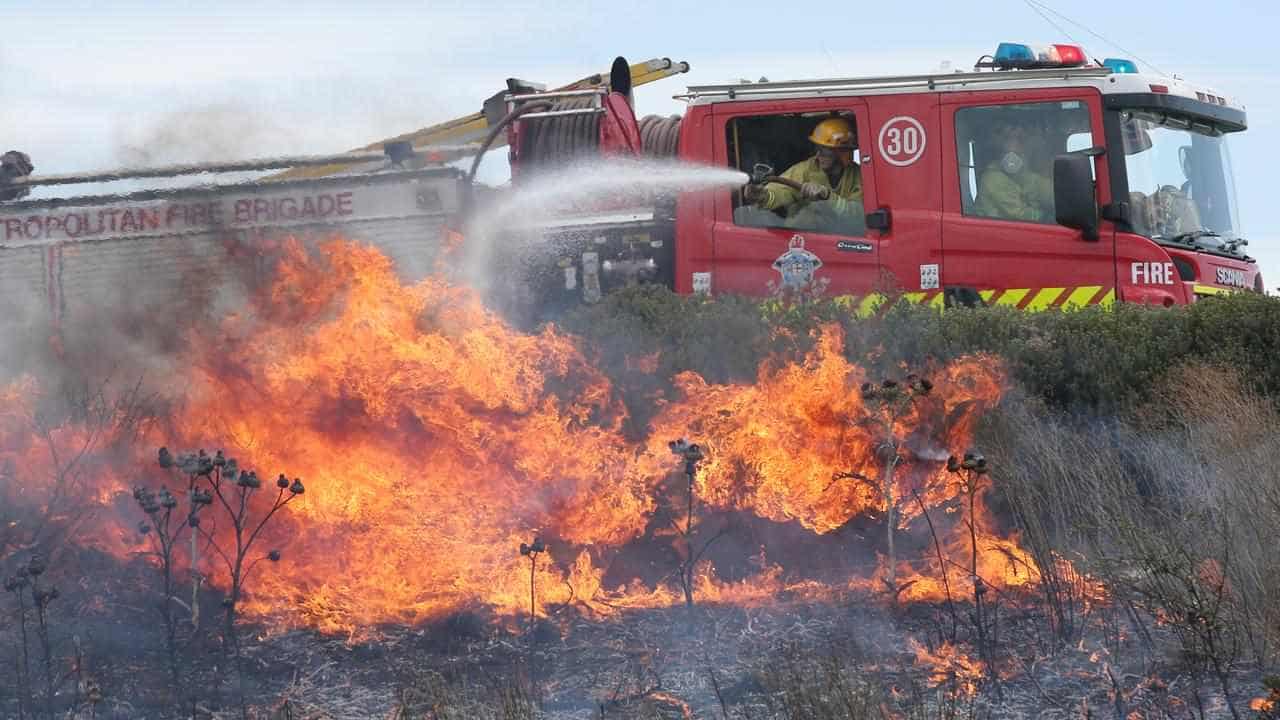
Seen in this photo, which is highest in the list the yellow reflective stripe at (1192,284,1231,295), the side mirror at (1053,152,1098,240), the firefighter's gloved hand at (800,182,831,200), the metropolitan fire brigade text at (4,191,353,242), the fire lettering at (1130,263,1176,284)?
the metropolitan fire brigade text at (4,191,353,242)

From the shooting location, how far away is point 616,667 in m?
6.99

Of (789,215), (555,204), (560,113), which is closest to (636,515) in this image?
(789,215)

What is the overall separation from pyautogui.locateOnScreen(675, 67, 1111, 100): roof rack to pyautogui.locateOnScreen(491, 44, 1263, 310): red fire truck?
0.01 metres

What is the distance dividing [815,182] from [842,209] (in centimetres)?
31

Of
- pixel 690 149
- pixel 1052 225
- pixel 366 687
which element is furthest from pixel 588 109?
pixel 366 687

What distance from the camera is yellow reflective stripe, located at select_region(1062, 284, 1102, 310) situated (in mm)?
10873

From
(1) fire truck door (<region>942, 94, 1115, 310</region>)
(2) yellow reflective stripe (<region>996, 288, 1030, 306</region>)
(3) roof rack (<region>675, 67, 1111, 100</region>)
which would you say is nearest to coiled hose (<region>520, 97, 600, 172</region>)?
(3) roof rack (<region>675, 67, 1111, 100</region>)

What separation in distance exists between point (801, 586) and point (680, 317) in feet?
8.92

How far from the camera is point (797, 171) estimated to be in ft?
38.2

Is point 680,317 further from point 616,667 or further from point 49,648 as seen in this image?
point 49,648

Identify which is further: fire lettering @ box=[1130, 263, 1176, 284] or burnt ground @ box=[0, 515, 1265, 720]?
fire lettering @ box=[1130, 263, 1176, 284]

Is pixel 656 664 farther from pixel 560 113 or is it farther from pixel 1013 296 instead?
pixel 560 113

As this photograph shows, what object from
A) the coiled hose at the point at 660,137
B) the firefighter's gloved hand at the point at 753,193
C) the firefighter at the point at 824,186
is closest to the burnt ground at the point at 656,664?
the firefighter at the point at 824,186

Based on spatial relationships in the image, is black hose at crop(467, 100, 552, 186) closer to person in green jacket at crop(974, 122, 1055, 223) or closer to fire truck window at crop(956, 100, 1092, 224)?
fire truck window at crop(956, 100, 1092, 224)
